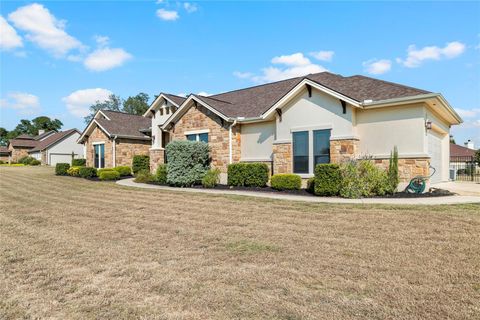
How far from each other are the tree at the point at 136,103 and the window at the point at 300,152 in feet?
195

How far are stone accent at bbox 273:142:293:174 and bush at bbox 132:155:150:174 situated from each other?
12.0 m

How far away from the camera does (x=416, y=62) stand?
15.1 metres

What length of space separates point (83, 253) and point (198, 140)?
42.3ft

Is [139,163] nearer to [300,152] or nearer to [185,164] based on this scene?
[185,164]

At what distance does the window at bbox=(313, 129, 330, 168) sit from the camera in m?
13.5

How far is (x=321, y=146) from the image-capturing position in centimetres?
1373

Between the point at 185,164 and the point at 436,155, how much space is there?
508 inches

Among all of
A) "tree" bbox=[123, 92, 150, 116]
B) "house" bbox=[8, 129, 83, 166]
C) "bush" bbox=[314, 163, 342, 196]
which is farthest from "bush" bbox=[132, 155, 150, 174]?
"tree" bbox=[123, 92, 150, 116]

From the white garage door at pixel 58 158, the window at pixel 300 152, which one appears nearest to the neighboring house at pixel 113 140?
the window at pixel 300 152

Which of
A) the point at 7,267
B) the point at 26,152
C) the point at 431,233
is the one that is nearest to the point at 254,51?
the point at 431,233

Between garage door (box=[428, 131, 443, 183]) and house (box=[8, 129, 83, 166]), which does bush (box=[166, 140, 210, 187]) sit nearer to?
garage door (box=[428, 131, 443, 183])

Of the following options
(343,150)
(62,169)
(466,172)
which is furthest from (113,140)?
(466,172)

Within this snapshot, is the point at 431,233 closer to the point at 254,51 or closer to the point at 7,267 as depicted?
the point at 7,267

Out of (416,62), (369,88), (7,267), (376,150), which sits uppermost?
(416,62)
